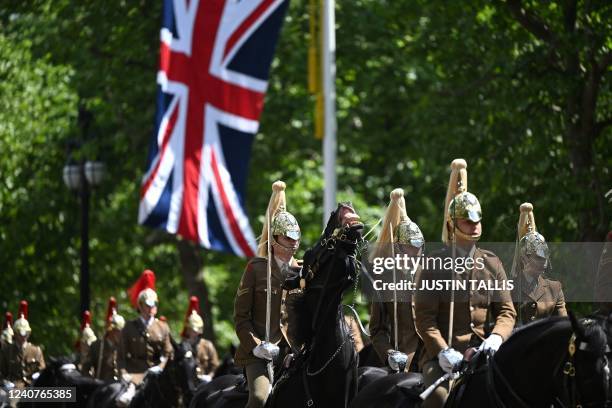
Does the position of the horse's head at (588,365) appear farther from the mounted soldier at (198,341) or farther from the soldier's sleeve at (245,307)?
the mounted soldier at (198,341)

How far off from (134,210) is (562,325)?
20.9 meters

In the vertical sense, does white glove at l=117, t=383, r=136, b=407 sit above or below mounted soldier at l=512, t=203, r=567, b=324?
Answer: below

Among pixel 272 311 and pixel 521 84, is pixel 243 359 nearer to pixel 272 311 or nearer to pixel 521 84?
Answer: pixel 272 311

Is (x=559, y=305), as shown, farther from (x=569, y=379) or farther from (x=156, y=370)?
(x=156, y=370)

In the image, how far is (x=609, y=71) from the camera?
19.3 meters

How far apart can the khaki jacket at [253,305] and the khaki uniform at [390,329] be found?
1299mm

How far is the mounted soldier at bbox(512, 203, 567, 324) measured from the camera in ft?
38.1

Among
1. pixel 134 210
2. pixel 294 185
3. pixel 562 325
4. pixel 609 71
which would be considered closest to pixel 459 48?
pixel 609 71

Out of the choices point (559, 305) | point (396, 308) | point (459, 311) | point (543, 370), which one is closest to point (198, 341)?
point (396, 308)

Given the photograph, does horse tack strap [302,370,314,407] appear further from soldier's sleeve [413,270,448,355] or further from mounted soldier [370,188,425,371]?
mounted soldier [370,188,425,371]

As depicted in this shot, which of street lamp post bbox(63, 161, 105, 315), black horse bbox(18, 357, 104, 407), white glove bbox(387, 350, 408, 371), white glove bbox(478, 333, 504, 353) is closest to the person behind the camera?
white glove bbox(478, 333, 504, 353)

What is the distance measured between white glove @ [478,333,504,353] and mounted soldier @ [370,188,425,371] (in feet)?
6.17

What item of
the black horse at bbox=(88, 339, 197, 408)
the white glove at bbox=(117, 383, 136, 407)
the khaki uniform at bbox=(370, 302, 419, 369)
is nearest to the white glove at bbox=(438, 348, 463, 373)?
the khaki uniform at bbox=(370, 302, 419, 369)

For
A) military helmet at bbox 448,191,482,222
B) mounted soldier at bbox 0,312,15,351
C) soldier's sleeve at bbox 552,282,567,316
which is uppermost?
military helmet at bbox 448,191,482,222
